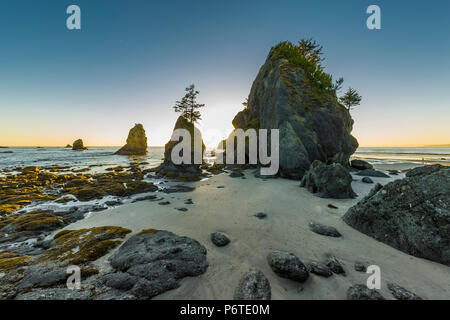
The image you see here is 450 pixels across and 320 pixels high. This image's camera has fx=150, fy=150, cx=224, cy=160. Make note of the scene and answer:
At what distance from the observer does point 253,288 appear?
10.8 feet

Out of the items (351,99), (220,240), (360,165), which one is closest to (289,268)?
(220,240)

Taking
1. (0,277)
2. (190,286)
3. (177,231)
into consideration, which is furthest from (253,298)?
(0,277)

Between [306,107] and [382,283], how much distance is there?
65.7 ft

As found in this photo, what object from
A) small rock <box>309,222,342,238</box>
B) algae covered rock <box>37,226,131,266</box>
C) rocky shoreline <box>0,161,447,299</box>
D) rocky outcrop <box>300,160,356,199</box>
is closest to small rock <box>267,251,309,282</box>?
rocky shoreline <box>0,161,447,299</box>

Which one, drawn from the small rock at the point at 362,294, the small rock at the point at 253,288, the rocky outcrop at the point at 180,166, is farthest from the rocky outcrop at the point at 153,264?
the rocky outcrop at the point at 180,166

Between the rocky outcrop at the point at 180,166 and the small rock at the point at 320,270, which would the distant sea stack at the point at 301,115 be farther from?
the small rock at the point at 320,270

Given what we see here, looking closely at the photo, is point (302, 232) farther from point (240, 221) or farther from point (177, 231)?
point (177, 231)

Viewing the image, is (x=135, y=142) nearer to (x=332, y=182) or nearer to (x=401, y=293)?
(x=332, y=182)

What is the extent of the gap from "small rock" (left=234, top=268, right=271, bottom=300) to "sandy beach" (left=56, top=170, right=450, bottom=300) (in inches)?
8.1

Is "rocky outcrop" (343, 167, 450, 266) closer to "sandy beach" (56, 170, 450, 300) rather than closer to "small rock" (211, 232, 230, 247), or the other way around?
"sandy beach" (56, 170, 450, 300)

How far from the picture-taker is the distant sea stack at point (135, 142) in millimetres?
73938

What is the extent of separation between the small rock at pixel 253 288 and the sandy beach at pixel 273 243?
20 cm

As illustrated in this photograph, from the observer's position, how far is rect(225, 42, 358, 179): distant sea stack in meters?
17.4

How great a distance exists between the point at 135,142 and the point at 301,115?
261 feet
